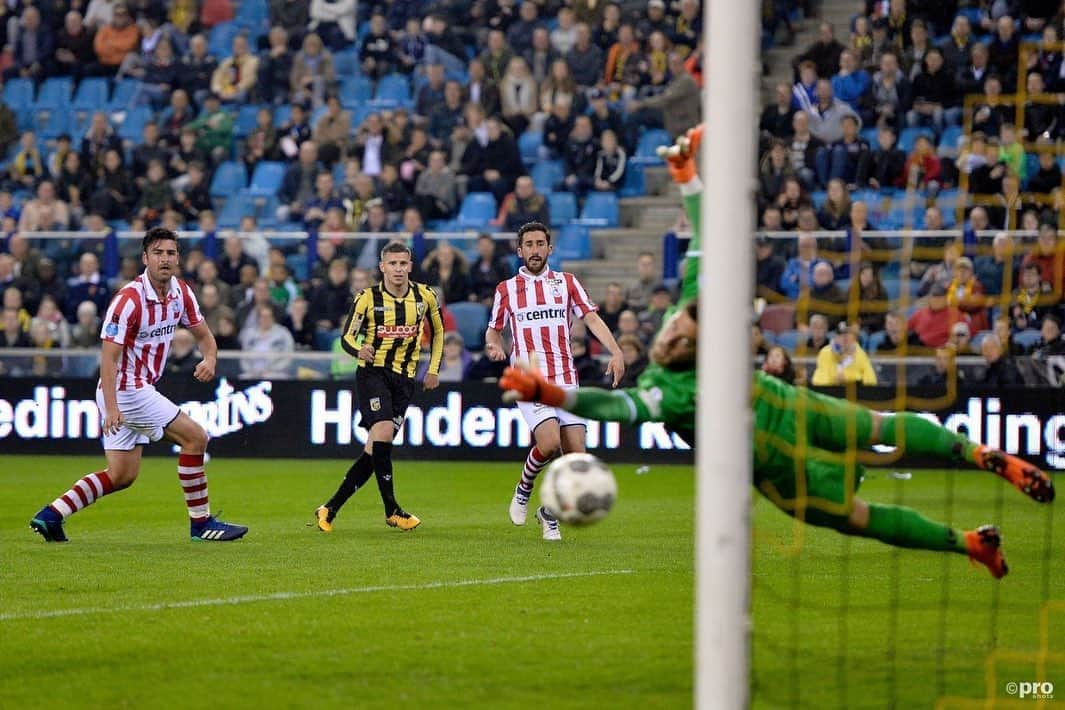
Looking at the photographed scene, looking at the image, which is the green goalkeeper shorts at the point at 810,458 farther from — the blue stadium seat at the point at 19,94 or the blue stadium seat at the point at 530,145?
the blue stadium seat at the point at 19,94

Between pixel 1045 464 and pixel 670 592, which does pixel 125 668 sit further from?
pixel 1045 464

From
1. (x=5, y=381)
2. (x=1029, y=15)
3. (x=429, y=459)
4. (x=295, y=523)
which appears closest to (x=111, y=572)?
(x=295, y=523)

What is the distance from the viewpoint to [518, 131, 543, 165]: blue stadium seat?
73.3 ft

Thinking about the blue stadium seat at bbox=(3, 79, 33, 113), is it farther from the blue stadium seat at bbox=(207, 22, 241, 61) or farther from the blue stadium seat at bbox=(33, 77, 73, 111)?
the blue stadium seat at bbox=(207, 22, 241, 61)

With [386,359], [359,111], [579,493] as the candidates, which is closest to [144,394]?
[386,359]

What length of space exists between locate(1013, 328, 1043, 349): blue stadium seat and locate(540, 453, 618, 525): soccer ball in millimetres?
10085

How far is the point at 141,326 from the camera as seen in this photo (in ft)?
35.9

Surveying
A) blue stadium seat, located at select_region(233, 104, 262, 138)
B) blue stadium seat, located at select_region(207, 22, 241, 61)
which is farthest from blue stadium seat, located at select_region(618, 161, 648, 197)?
blue stadium seat, located at select_region(207, 22, 241, 61)

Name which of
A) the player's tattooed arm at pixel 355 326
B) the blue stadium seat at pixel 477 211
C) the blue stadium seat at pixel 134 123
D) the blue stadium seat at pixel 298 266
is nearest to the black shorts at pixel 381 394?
the player's tattooed arm at pixel 355 326

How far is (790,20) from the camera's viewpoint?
887 inches

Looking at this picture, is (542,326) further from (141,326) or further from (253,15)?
(253,15)

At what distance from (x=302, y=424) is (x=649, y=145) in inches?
253

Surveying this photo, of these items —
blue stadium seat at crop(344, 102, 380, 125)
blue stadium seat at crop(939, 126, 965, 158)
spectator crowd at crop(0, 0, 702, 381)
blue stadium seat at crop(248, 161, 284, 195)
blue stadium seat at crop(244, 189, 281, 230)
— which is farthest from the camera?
blue stadium seat at crop(344, 102, 380, 125)

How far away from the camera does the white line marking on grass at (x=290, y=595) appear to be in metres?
8.14
